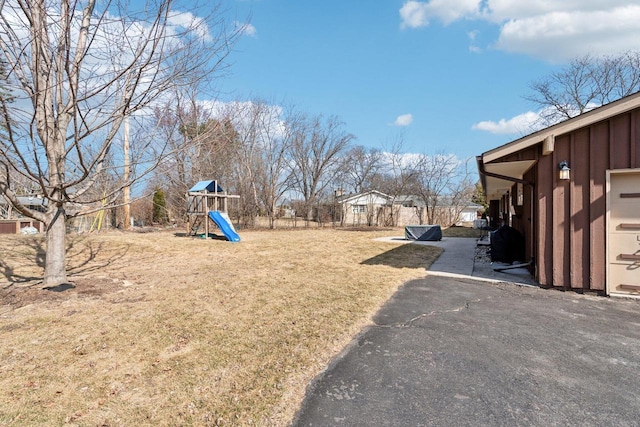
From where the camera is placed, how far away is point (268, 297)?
4887 millimetres

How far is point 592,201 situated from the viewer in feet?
16.5

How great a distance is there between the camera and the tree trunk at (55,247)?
4.79 meters

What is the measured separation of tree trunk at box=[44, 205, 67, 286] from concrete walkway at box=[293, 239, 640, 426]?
449 cm

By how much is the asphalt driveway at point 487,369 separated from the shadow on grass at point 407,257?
10.8 ft

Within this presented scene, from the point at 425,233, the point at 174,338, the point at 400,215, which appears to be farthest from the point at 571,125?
the point at 400,215

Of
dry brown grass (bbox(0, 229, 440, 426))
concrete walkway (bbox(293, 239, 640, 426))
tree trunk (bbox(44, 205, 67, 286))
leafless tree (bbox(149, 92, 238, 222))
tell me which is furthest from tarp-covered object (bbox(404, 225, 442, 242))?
tree trunk (bbox(44, 205, 67, 286))

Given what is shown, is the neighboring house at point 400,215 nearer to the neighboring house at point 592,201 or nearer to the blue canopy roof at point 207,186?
the blue canopy roof at point 207,186

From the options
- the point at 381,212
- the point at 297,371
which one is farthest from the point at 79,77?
the point at 381,212

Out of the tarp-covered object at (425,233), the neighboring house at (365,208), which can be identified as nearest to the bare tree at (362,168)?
the neighboring house at (365,208)

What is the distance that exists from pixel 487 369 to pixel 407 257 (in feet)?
20.5

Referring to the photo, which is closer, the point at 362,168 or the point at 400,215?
the point at 400,215

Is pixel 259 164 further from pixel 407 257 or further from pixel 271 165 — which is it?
pixel 407 257

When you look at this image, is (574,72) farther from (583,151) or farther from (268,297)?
(268,297)

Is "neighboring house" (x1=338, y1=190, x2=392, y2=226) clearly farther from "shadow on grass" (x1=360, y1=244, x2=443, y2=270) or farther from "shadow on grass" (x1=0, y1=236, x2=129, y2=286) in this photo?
"shadow on grass" (x1=0, y1=236, x2=129, y2=286)
